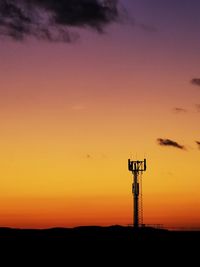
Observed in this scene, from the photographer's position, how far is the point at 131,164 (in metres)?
83.2

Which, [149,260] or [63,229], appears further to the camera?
[63,229]

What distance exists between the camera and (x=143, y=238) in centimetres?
6041

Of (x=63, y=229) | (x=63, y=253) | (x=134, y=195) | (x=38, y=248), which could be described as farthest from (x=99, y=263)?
(x=134, y=195)

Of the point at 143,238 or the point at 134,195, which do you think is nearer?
the point at 143,238

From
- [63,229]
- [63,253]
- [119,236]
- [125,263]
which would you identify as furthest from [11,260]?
[63,229]

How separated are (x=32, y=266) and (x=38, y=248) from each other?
8462 millimetres

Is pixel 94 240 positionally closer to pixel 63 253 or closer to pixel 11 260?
pixel 63 253

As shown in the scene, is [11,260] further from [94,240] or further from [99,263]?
[94,240]

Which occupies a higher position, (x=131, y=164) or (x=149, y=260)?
(x=131, y=164)

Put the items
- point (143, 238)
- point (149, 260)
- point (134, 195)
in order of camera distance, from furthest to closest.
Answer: point (134, 195), point (143, 238), point (149, 260)

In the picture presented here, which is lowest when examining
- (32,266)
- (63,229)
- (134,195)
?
(32,266)

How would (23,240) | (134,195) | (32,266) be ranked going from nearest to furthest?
(32,266) → (23,240) → (134,195)

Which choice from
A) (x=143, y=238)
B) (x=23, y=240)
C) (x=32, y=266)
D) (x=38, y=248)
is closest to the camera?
(x=32, y=266)

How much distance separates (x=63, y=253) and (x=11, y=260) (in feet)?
20.9
